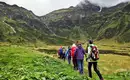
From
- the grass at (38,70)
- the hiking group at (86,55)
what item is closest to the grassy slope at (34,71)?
the grass at (38,70)

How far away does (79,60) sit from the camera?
2520 centimetres

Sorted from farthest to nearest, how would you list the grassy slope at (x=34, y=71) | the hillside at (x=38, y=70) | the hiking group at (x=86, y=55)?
the hiking group at (x=86, y=55) → the hillside at (x=38, y=70) → the grassy slope at (x=34, y=71)

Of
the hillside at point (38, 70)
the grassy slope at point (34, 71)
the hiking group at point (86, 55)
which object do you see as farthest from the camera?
the hiking group at point (86, 55)

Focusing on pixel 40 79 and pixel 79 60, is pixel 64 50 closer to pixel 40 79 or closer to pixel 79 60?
pixel 79 60

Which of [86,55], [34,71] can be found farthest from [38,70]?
[86,55]

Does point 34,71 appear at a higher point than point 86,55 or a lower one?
lower

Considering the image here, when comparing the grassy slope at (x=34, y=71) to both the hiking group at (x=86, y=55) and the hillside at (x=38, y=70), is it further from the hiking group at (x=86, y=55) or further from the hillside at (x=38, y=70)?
the hiking group at (x=86, y=55)

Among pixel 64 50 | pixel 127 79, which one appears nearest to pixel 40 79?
pixel 127 79

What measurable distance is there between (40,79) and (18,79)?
0.99 m

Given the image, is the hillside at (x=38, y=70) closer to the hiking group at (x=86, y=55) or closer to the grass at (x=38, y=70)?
the grass at (x=38, y=70)

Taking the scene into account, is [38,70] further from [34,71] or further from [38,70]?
[34,71]

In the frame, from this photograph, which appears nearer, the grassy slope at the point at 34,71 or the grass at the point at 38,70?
the grassy slope at the point at 34,71

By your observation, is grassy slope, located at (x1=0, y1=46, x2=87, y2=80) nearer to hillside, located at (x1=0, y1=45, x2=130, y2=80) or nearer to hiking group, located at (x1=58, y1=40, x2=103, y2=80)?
hillside, located at (x1=0, y1=45, x2=130, y2=80)

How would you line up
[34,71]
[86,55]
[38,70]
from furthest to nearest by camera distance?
[86,55]
[38,70]
[34,71]
